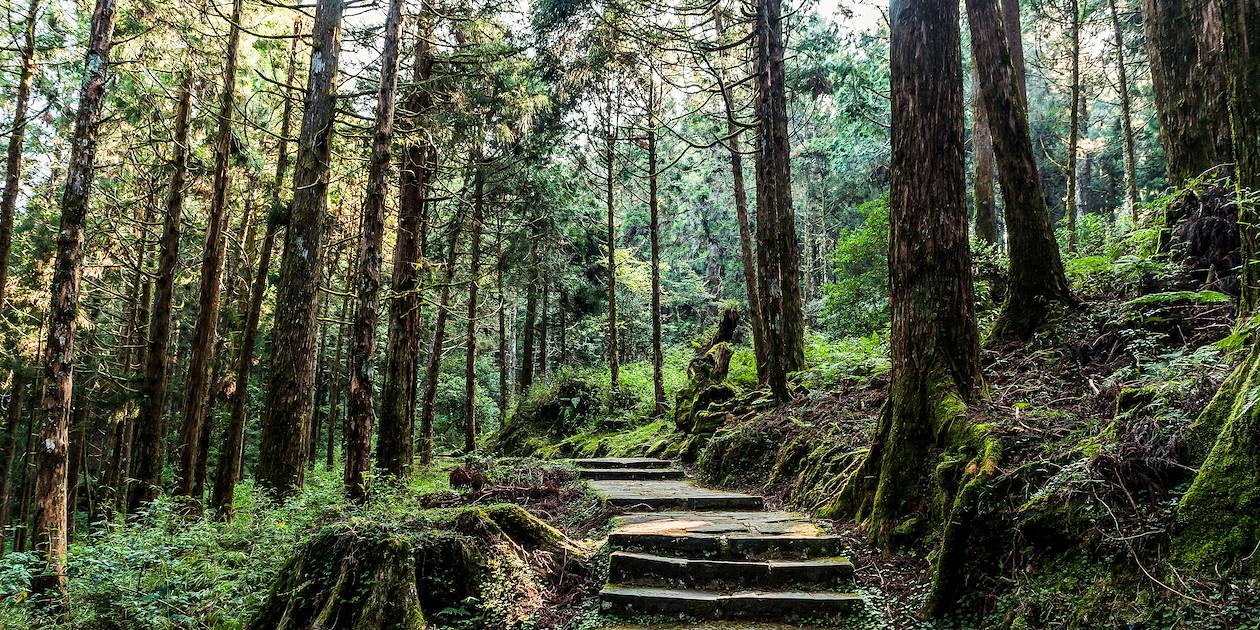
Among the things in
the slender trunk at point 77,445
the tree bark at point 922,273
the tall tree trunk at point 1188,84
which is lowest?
the slender trunk at point 77,445

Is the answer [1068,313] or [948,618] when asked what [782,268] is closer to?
[1068,313]

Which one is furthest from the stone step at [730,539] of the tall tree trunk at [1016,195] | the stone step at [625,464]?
the stone step at [625,464]

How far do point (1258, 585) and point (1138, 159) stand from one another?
36.1 m

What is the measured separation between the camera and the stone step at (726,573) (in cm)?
509

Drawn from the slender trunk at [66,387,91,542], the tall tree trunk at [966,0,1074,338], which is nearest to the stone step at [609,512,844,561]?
the tall tree trunk at [966,0,1074,338]

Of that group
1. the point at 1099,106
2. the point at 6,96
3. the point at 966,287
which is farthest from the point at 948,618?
the point at 1099,106

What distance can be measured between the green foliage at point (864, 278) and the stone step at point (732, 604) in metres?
10.5

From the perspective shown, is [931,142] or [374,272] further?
[374,272]

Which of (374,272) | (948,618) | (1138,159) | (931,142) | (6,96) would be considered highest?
(1138,159)

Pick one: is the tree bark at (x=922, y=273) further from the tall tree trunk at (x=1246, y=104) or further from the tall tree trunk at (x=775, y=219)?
the tall tree trunk at (x=775, y=219)

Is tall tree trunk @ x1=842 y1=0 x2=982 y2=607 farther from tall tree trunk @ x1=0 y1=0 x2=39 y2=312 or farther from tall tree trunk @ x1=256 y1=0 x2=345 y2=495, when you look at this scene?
tall tree trunk @ x1=0 y1=0 x2=39 y2=312

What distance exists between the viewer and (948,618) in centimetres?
413

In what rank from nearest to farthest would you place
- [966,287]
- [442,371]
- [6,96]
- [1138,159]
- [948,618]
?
[948,618] → [966,287] → [6,96] → [1138,159] → [442,371]

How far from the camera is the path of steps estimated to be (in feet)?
15.8
